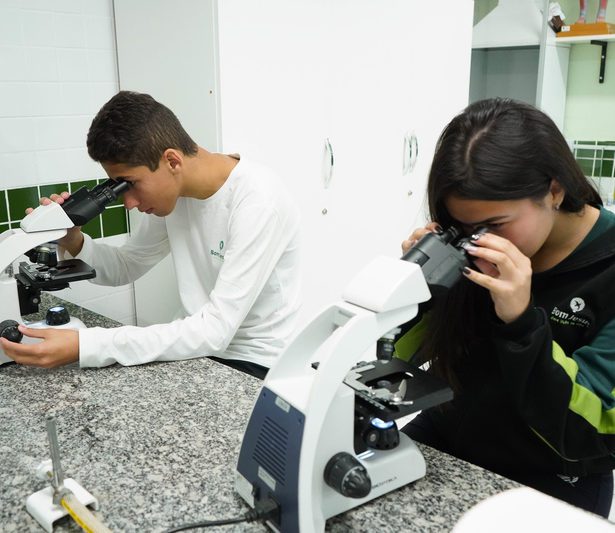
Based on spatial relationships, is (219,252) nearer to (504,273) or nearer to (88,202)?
(88,202)

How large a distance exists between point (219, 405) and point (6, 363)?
22.3 inches

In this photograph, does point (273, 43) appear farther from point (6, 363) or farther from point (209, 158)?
point (6, 363)

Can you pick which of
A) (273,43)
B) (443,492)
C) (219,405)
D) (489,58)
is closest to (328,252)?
(273,43)

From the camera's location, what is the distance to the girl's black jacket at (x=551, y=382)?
975mm

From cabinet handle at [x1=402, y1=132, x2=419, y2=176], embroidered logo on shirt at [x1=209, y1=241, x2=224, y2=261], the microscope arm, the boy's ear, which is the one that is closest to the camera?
the microscope arm

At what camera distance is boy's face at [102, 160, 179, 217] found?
1.52 metres

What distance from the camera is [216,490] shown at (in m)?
0.93

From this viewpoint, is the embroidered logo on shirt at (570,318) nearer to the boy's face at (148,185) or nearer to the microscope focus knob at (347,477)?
the microscope focus knob at (347,477)

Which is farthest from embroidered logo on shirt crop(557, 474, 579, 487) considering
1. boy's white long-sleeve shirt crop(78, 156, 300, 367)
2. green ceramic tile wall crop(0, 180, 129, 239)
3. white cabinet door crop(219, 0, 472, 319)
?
green ceramic tile wall crop(0, 180, 129, 239)

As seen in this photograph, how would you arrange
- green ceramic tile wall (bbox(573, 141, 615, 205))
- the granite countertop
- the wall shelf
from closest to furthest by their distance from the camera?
the granite countertop < the wall shelf < green ceramic tile wall (bbox(573, 141, 615, 205))

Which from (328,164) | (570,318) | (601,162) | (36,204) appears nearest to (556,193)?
(570,318)

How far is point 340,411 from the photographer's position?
0.82 meters

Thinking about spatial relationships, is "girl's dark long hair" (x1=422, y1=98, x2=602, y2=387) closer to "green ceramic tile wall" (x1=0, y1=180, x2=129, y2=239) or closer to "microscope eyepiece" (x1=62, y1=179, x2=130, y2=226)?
"microscope eyepiece" (x1=62, y1=179, x2=130, y2=226)

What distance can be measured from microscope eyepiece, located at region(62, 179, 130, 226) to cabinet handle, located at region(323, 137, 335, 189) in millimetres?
1063
